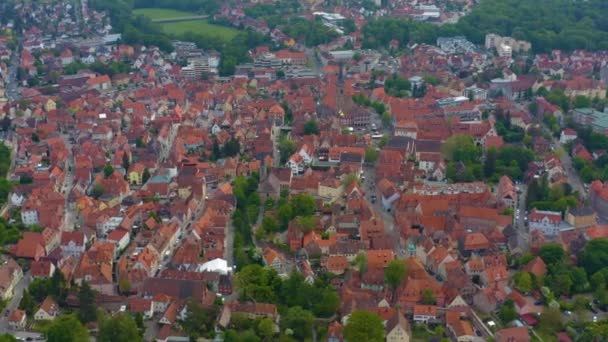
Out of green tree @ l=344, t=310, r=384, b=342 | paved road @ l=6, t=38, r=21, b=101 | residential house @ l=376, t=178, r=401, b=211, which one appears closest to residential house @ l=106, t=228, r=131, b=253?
green tree @ l=344, t=310, r=384, b=342

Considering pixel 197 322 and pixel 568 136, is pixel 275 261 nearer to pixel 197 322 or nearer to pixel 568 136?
pixel 197 322

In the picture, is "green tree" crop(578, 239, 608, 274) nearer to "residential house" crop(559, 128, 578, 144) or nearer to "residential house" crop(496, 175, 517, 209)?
"residential house" crop(496, 175, 517, 209)

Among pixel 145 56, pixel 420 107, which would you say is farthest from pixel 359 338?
pixel 145 56

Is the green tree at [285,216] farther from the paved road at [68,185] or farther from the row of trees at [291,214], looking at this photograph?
the paved road at [68,185]

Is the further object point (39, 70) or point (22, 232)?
point (39, 70)

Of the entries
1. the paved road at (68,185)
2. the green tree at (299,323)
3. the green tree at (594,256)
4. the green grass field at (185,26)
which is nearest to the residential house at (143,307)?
the green tree at (299,323)

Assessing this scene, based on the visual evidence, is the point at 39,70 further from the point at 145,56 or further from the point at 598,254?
the point at 598,254

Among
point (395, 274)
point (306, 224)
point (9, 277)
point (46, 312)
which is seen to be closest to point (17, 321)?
point (46, 312)
